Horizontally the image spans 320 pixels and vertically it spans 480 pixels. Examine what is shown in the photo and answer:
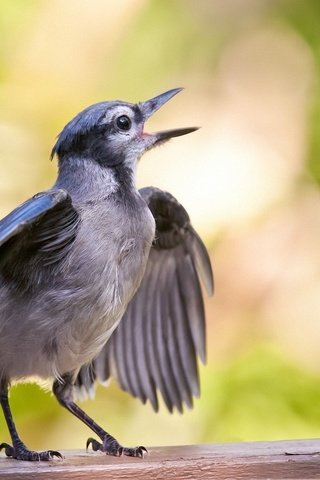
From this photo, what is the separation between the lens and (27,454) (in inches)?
91.3

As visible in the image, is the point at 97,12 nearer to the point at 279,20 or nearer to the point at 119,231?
the point at 279,20

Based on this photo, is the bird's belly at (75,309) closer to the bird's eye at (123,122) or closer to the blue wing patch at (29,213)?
the blue wing patch at (29,213)

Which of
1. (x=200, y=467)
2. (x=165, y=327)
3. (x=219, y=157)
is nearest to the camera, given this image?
(x=200, y=467)

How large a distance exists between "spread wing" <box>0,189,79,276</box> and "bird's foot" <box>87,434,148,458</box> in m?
0.46

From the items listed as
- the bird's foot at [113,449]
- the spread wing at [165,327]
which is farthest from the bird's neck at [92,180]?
the bird's foot at [113,449]

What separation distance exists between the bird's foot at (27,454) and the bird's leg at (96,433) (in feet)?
0.55

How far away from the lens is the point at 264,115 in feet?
12.9

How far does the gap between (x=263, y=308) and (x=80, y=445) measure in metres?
0.78

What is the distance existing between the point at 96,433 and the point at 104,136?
0.74 m

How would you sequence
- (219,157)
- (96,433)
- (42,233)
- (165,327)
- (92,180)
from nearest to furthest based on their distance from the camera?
1. (42,233)
2. (92,180)
3. (96,433)
4. (165,327)
5. (219,157)

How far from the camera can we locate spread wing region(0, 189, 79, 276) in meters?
2.21

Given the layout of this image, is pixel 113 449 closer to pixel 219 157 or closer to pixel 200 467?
pixel 200 467

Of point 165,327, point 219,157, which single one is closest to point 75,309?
point 165,327

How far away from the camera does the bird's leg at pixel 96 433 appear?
7.61 feet
